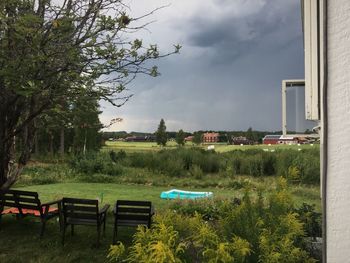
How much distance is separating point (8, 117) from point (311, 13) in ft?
18.0

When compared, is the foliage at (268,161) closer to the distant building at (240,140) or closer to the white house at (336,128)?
the distant building at (240,140)

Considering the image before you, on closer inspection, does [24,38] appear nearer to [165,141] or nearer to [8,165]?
[8,165]

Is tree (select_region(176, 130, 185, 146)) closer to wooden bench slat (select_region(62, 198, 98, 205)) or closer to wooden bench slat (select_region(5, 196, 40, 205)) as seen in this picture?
wooden bench slat (select_region(5, 196, 40, 205))

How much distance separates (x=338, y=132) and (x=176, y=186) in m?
15.3

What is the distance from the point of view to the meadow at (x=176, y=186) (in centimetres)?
304

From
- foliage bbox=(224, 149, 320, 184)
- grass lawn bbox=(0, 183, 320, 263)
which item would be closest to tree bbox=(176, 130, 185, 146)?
foliage bbox=(224, 149, 320, 184)

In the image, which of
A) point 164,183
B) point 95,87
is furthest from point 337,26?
point 164,183

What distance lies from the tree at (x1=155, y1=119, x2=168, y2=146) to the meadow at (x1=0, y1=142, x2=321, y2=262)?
21.7 ft

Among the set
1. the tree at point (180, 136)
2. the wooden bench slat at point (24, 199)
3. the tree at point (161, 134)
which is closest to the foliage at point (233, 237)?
the wooden bench slat at point (24, 199)

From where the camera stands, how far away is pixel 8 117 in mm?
6586

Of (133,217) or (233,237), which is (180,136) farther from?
(233,237)

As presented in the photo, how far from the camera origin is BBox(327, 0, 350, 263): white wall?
202 centimetres

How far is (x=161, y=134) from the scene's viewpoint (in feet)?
141

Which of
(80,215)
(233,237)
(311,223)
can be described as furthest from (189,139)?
(233,237)
